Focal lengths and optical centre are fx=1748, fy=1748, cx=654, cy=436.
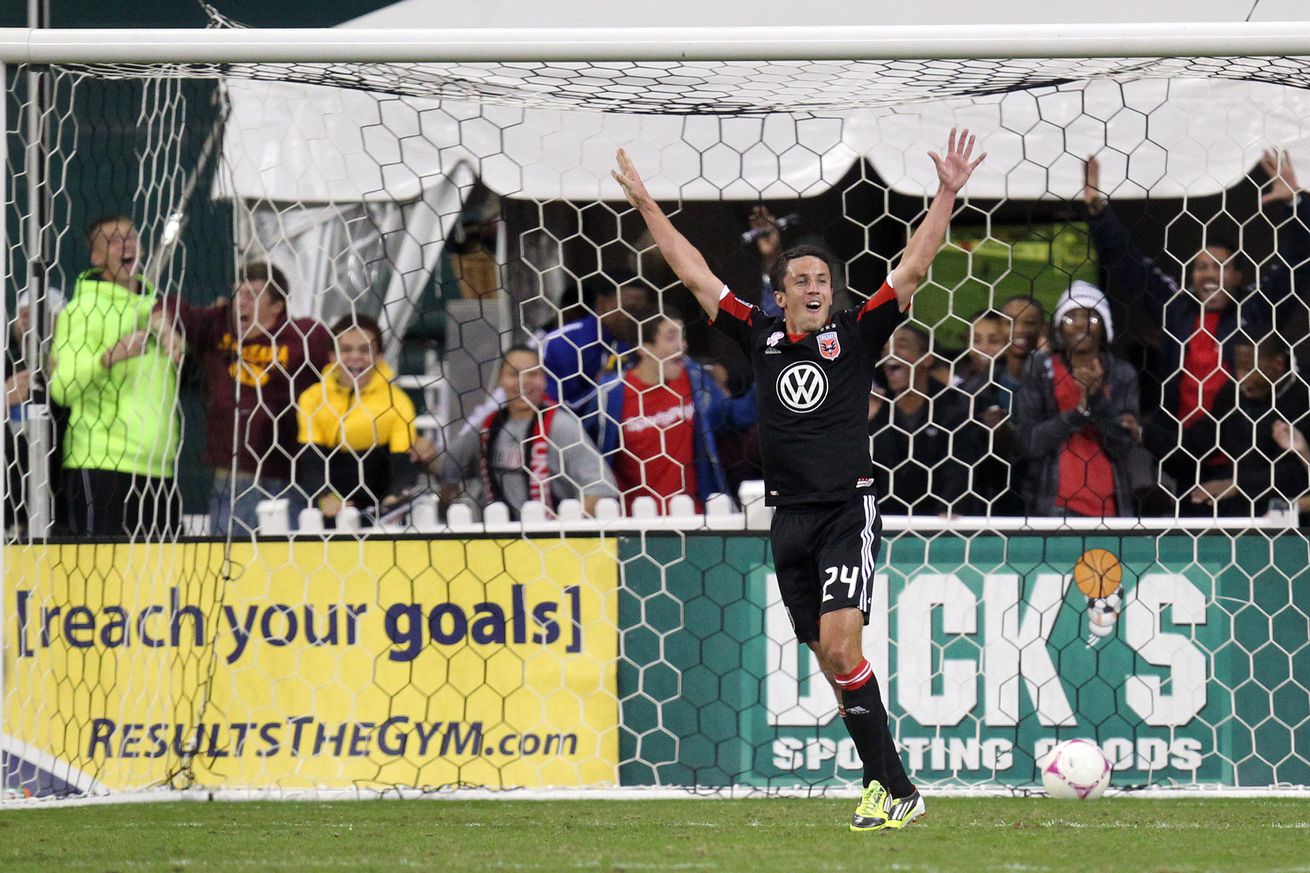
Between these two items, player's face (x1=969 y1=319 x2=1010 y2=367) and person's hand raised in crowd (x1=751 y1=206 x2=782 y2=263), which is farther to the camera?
person's hand raised in crowd (x1=751 y1=206 x2=782 y2=263)

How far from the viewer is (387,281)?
8.21 m

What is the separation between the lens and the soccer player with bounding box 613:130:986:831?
17.3 ft

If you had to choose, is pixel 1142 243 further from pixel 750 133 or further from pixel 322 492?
pixel 322 492

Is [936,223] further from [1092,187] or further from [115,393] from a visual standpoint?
[115,393]

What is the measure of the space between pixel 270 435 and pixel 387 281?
1.27 meters

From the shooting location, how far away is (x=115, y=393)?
6953mm

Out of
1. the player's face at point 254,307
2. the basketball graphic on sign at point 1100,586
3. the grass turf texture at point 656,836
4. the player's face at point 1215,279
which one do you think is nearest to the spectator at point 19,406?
the player's face at point 254,307

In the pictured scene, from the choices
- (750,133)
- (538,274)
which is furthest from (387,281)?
(750,133)

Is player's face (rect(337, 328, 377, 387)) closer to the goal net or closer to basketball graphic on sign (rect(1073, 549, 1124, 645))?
the goal net

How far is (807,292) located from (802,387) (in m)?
0.30

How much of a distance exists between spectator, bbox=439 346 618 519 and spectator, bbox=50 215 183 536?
1.30 meters

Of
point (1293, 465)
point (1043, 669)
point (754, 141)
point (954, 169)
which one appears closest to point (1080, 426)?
point (1293, 465)

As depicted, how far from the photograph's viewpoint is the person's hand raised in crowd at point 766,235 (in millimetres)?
8266

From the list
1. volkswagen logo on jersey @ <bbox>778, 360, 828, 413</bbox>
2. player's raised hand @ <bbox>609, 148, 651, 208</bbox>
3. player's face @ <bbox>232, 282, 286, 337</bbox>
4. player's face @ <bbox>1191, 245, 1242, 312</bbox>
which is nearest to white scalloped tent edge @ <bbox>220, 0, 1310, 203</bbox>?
player's face @ <bbox>1191, 245, 1242, 312</bbox>
